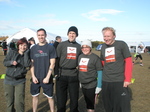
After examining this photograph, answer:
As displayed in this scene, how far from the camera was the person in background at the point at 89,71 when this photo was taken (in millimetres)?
3146

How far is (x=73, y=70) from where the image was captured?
3.36m

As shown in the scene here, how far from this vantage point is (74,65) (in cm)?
335

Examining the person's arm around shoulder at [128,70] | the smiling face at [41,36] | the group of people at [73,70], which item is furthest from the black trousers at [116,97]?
the smiling face at [41,36]

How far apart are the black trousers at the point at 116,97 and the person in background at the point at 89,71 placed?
0.82ft

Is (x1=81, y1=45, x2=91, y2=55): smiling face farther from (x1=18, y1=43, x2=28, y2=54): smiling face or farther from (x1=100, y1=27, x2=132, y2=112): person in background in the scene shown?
(x1=18, y1=43, x2=28, y2=54): smiling face

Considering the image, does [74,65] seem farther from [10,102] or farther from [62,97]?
[10,102]

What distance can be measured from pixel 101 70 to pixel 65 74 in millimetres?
783

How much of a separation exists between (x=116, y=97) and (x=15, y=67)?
2045 millimetres

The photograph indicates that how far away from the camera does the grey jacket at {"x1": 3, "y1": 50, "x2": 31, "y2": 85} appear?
3094mm

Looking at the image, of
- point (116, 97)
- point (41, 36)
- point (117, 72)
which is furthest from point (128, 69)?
point (41, 36)

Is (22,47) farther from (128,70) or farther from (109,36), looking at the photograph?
(128,70)

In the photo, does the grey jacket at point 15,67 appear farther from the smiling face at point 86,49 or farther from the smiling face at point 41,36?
the smiling face at point 86,49

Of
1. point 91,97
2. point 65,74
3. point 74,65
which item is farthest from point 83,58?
point 91,97

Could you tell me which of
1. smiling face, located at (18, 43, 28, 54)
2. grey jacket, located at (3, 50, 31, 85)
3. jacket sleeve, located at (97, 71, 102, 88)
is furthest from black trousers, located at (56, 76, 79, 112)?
smiling face, located at (18, 43, 28, 54)
